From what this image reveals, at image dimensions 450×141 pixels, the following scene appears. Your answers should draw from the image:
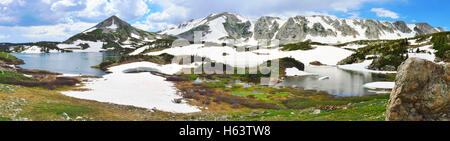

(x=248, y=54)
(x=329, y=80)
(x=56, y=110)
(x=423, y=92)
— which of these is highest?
(x=248, y=54)

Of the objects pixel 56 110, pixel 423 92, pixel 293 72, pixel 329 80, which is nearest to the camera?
pixel 423 92

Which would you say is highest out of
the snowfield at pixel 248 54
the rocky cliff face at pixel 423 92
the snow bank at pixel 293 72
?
the snowfield at pixel 248 54

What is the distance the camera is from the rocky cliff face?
427 inches

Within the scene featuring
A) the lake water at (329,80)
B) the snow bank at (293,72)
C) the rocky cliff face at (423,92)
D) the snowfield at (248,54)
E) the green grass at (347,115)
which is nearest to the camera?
the rocky cliff face at (423,92)

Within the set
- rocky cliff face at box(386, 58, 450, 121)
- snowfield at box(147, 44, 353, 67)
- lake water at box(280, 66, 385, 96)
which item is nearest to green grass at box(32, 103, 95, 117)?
rocky cliff face at box(386, 58, 450, 121)

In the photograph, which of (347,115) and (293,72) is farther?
(293,72)

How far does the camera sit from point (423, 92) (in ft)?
36.2

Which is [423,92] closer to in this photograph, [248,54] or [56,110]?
[56,110]

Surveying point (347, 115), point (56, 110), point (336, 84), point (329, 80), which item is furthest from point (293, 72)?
point (56, 110)

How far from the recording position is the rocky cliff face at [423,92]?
10836 mm

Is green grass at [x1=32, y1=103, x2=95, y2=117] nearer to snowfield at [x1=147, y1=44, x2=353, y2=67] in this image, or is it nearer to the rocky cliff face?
the rocky cliff face

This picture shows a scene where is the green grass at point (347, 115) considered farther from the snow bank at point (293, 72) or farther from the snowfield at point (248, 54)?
the snowfield at point (248, 54)

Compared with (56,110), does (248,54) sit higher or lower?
higher

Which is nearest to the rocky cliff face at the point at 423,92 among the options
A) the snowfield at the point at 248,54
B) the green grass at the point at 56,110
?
the green grass at the point at 56,110
